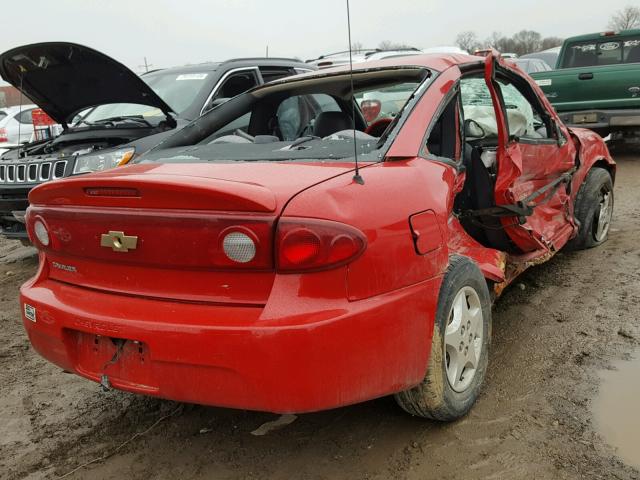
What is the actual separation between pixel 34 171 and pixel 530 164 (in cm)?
392

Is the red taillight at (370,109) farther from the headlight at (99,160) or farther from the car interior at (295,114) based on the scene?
the headlight at (99,160)

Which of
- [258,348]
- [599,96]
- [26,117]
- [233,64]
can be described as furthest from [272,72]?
[26,117]

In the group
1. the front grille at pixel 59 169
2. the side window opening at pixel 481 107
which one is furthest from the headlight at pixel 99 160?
the side window opening at pixel 481 107

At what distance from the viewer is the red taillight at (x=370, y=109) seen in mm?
4457

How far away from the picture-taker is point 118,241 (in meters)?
2.24

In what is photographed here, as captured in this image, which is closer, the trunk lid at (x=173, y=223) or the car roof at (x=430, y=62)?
the trunk lid at (x=173, y=223)

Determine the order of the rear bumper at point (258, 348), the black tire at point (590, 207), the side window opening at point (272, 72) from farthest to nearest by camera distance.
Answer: the side window opening at point (272, 72) < the black tire at point (590, 207) < the rear bumper at point (258, 348)

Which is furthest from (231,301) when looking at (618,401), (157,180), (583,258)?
(583,258)

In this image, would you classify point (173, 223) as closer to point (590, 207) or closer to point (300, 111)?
point (300, 111)

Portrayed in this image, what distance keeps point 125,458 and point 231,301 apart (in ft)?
3.10

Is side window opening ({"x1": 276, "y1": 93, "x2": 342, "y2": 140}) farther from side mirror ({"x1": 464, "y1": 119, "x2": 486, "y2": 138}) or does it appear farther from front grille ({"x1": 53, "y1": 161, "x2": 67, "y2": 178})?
front grille ({"x1": 53, "y1": 161, "x2": 67, "y2": 178})

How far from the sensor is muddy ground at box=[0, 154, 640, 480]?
2344 millimetres

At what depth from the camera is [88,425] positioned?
2787 mm

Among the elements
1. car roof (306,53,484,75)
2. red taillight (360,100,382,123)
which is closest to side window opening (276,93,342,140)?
red taillight (360,100,382,123)
